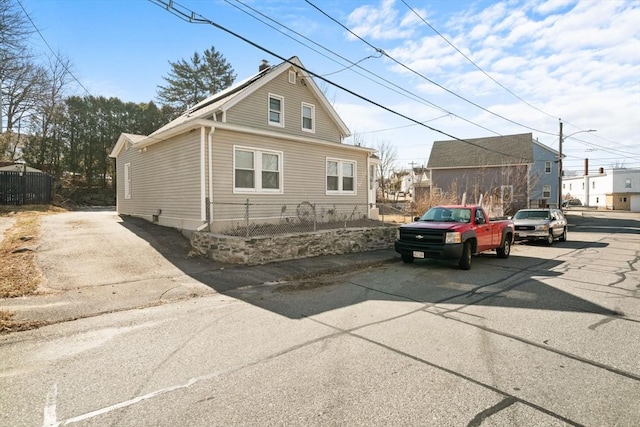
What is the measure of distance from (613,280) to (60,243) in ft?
47.9

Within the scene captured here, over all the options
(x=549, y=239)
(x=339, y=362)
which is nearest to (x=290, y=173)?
(x=339, y=362)

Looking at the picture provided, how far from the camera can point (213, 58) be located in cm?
4300

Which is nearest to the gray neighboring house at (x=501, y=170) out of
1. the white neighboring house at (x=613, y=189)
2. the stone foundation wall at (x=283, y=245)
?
the stone foundation wall at (x=283, y=245)

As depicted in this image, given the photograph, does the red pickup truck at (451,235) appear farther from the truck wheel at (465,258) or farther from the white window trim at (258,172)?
the white window trim at (258,172)

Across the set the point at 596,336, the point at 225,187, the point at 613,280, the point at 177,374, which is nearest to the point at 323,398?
the point at 177,374

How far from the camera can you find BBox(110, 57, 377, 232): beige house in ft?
39.6

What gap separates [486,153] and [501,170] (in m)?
3.10

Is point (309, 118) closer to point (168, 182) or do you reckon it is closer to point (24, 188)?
point (168, 182)

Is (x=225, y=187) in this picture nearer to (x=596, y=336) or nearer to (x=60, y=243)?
(x=60, y=243)

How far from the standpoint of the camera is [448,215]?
10891 mm

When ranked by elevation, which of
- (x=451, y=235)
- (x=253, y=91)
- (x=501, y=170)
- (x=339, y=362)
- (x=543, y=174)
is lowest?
(x=339, y=362)

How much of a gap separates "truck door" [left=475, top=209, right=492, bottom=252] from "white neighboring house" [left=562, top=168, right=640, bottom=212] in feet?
215

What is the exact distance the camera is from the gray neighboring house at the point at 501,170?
107 ft

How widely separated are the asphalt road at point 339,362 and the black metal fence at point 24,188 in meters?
22.5
